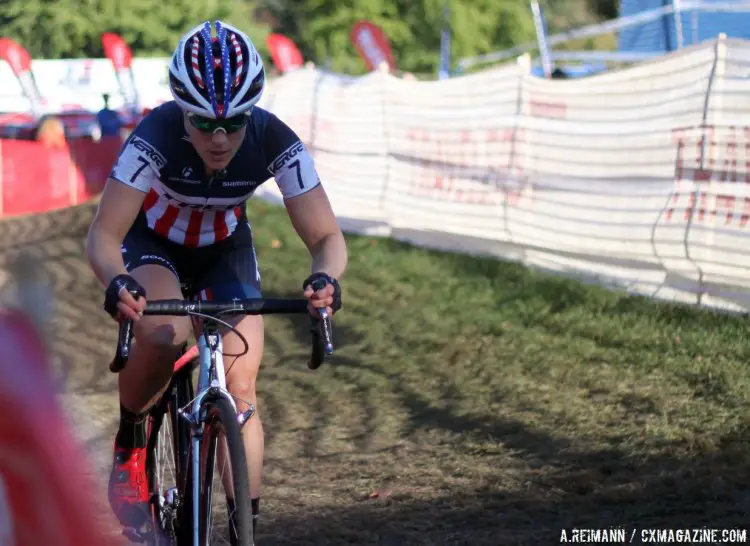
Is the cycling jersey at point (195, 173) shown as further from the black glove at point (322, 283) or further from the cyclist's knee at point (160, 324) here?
the black glove at point (322, 283)

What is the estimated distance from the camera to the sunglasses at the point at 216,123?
398 centimetres

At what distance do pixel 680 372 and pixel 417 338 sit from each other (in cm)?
249

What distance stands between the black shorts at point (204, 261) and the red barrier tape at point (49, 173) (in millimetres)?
16654

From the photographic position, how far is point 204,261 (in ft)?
15.5

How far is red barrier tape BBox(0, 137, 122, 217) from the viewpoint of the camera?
20.8 m

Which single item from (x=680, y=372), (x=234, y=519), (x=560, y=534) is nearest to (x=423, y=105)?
(x=680, y=372)

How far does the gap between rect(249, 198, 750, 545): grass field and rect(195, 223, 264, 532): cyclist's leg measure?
3.45 feet

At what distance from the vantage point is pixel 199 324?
4.36 metres

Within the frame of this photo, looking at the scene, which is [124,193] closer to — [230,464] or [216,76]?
[216,76]

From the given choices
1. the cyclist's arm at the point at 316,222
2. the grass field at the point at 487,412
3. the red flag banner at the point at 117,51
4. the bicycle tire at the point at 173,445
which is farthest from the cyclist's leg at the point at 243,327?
the red flag banner at the point at 117,51

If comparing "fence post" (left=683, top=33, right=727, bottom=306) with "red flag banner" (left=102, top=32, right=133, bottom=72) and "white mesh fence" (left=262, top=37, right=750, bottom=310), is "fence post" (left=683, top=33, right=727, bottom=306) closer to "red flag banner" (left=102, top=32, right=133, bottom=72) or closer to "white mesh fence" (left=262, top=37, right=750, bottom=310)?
"white mesh fence" (left=262, top=37, right=750, bottom=310)

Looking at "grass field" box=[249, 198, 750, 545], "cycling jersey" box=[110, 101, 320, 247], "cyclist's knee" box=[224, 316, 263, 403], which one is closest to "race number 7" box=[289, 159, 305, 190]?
"cycling jersey" box=[110, 101, 320, 247]

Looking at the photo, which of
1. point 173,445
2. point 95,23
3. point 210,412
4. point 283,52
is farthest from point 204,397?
point 95,23

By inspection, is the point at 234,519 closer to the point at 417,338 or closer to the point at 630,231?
the point at 417,338
